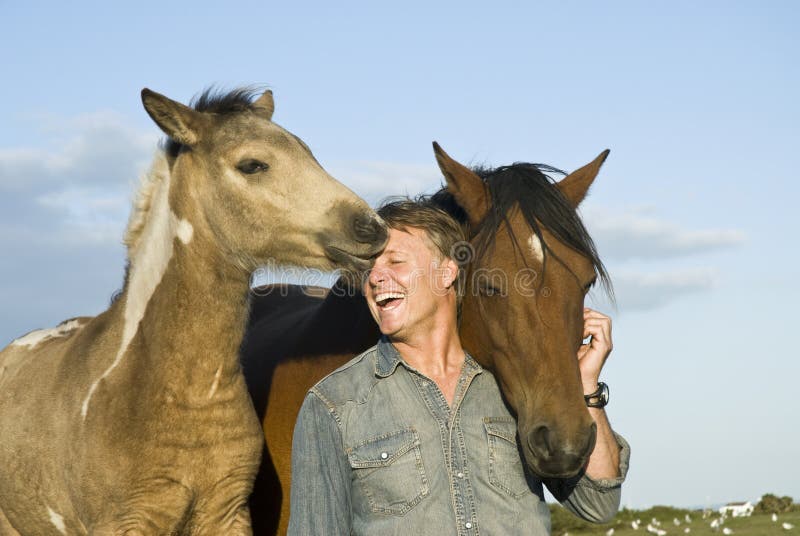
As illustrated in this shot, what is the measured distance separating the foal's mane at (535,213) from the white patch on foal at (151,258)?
173 centimetres

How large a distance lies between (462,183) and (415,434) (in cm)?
140

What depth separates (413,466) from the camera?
12.2 feet

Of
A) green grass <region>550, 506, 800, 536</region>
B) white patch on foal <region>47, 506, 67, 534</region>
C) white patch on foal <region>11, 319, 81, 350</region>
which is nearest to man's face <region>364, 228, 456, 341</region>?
white patch on foal <region>47, 506, 67, 534</region>

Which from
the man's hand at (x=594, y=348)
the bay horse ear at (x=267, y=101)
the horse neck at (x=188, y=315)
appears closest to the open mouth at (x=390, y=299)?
the man's hand at (x=594, y=348)

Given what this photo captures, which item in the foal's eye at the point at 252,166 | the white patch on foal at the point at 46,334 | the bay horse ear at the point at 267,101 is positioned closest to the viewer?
the foal's eye at the point at 252,166

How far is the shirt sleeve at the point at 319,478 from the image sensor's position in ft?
12.2

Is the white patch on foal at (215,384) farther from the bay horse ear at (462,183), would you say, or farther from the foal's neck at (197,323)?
the bay horse ear at (462,183)

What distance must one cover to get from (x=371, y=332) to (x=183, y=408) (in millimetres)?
1104

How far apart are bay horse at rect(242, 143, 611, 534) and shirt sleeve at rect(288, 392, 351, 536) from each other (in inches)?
30.5

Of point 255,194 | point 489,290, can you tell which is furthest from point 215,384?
point 489,290

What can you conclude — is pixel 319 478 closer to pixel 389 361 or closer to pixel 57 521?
pixel 389 361

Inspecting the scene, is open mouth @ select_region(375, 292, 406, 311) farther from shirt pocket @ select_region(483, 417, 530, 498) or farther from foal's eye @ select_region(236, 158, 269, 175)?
foal's eye @ select_region(236, 158, 269, 175)

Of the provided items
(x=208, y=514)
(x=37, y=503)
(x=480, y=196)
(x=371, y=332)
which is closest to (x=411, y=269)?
(x=480, y=196)

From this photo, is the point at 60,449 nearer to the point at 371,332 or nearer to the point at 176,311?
the point at 176,311
